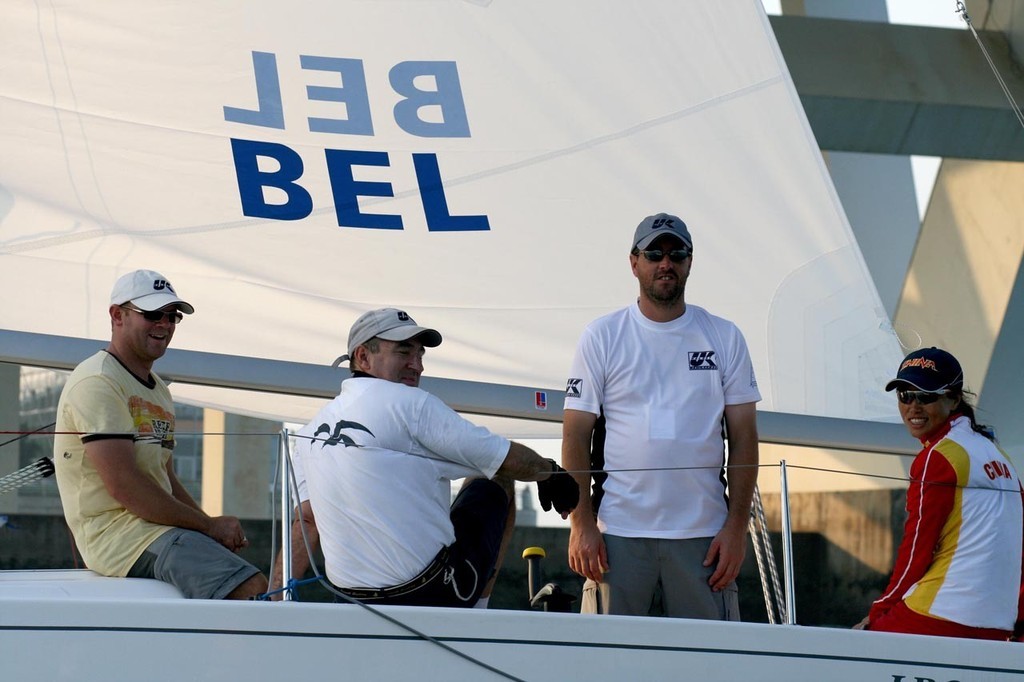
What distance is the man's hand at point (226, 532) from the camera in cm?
289

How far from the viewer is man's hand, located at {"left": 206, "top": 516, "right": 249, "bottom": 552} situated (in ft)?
9.49

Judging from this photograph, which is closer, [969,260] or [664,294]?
[664,294]

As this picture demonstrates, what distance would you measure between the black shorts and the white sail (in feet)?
2.45

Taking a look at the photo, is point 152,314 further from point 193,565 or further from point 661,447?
point 661,447

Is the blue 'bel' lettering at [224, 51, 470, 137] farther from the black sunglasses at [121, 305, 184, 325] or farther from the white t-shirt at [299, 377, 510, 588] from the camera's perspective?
the white t-shirt at [299, 377, 510, 588]

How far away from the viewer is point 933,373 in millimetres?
2910

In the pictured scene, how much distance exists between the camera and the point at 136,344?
9.67ft

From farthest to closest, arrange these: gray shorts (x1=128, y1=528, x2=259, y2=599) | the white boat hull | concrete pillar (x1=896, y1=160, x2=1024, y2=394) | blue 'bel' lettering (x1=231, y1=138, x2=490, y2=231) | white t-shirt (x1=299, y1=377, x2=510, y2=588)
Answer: concrete pillar (x1=896, y1=160, x2=1024, y2=394), blue 'bel' lettering (x1=231, y1=138, x2=490, y2=231), gray shorts (x1=128, y1=528, x2=259, y2=599), white t-shirt (x1=299, y1=377, x2=510, y2=588), the white boat hull

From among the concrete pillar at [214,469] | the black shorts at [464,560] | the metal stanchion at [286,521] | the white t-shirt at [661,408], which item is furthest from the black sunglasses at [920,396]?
the concrete pillar at [214,469]

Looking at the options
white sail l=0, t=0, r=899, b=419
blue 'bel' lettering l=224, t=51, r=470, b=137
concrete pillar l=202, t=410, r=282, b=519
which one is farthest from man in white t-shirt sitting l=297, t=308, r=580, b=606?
concrete pillar l=202, t=410, r=282, b=519

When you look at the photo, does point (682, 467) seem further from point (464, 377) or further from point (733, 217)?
point (733, 217)

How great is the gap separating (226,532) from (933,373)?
1462 millimetres

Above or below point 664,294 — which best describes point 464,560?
below

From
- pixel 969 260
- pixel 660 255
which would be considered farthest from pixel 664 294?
pixel 969 260
